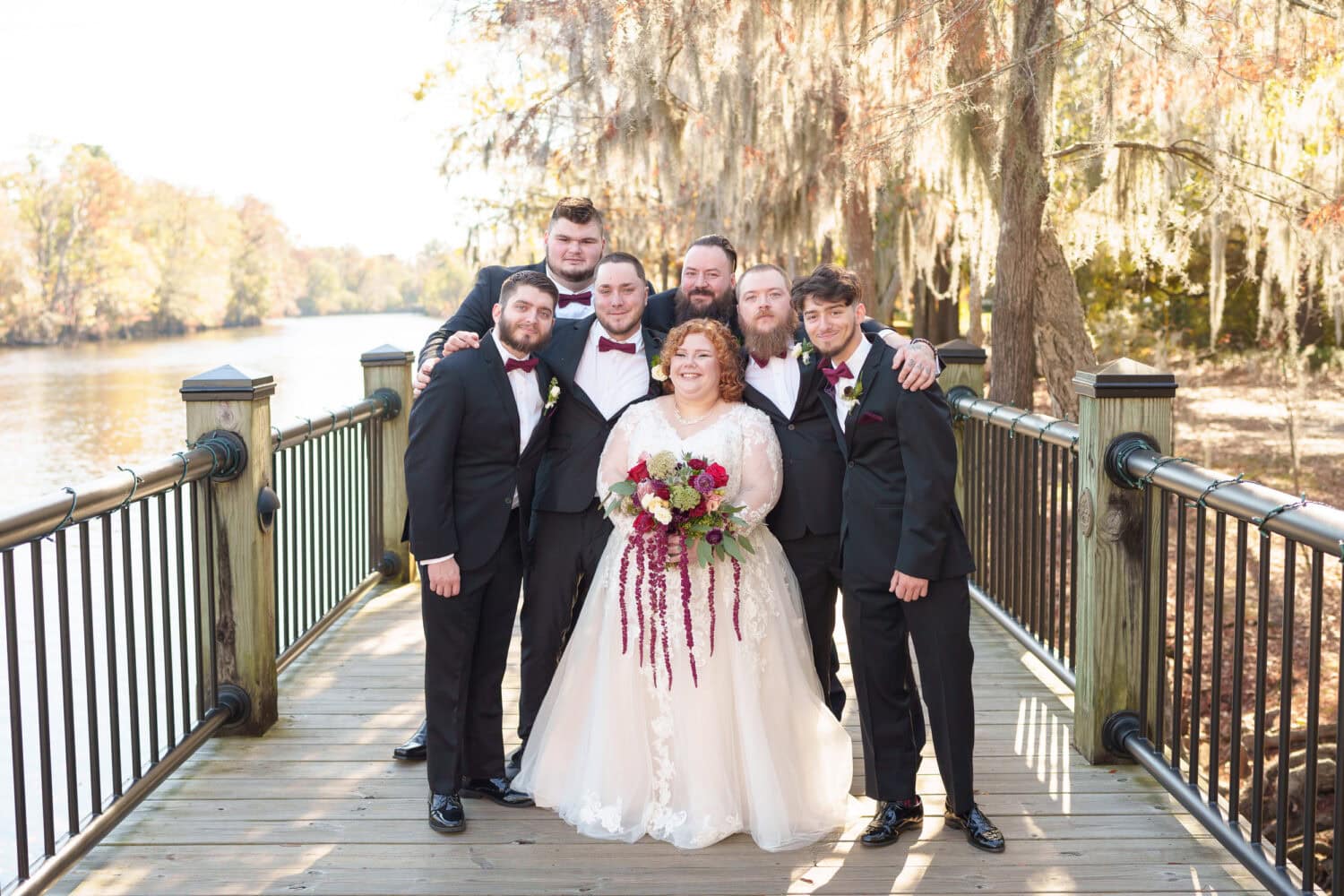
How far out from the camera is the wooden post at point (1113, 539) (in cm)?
361

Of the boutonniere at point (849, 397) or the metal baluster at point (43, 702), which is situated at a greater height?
the boutonniere at point (849, 397)

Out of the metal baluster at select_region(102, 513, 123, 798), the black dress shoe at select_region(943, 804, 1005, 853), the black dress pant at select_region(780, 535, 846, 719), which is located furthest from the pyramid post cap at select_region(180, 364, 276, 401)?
the black dress shoe at select_region(943, 804, 1005, 853)

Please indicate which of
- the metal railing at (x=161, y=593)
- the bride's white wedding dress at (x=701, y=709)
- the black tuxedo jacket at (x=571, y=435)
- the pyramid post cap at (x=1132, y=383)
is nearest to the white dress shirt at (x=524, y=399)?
the black tuxedo jacket at (x=571, y=435)

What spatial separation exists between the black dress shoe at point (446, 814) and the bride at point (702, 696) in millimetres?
247

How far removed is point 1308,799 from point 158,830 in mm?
2771

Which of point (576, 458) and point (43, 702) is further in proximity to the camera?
point (576, 458)

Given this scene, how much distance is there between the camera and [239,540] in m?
4.04

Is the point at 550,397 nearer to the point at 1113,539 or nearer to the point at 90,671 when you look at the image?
the point at 90,671

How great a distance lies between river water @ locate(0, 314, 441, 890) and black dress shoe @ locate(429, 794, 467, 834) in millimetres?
814

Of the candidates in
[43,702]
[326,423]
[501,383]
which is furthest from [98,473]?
[43,702]

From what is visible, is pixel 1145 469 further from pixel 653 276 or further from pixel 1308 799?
pixel 653 276

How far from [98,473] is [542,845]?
17.4 meters

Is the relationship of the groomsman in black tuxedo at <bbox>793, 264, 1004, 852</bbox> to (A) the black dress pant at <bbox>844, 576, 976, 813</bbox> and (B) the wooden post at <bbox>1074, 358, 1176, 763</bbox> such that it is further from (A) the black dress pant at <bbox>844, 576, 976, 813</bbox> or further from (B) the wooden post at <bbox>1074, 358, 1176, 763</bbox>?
(B) the wooden post at <bbox>1074, 358, 1176, 763</bbox>

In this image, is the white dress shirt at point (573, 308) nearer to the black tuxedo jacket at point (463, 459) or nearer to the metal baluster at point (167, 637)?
the black tuxedo jacket at point (463, 459)
